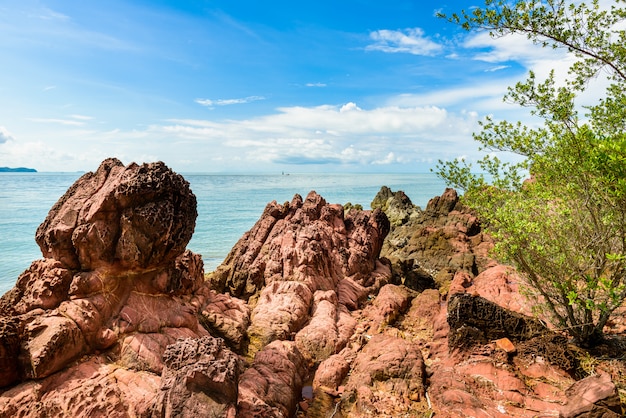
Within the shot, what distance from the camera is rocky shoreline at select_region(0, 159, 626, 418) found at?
715 centimetres

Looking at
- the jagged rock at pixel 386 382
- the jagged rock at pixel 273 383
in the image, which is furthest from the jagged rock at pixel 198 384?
the jagged rock at pixel 386 382

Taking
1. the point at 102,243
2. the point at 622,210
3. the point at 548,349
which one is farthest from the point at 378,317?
the point at 102,243

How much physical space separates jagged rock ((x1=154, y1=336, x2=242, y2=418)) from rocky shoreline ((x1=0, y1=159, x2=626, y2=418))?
0.02 m

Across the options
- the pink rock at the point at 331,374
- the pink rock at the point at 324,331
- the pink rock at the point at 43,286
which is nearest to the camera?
the pink rock at the point at 43,286

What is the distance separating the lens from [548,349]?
9070 millimetres

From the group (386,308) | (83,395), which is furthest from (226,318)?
(386,308)

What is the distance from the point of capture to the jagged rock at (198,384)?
6.51 metres

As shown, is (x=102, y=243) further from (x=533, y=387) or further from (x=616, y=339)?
(x=616, y=339)

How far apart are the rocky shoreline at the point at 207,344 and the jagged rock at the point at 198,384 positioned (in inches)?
0.9

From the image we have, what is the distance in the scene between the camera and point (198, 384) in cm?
672

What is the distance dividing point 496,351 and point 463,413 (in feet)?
6.97

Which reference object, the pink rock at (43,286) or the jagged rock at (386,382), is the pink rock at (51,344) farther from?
the jagged rock at (386,382)

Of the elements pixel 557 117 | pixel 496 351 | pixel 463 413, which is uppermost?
pixel 557 117

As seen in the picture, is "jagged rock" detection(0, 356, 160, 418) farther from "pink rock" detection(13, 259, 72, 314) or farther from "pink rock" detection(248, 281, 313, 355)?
"pink rock" detection(248, 281, 313, 355)
